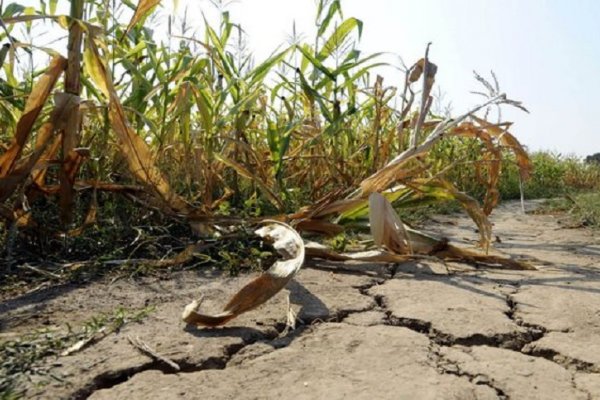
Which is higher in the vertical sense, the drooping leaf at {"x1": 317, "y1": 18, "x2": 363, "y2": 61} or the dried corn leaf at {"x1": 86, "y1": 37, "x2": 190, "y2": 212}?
the drooping leaf at {"x1": 317, "y1": 18, "x2": 363, "y2": 61}

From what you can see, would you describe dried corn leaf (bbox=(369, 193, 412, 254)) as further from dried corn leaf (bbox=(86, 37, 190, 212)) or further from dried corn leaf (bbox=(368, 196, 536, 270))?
dried corn leaf (bbox=(86, 37, 190, 212))

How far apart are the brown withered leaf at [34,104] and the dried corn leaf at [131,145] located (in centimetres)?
8

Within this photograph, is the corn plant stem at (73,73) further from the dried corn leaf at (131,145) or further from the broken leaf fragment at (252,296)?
the broken leaf fragment at (252,296)

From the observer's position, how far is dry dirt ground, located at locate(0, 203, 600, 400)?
3.55ft

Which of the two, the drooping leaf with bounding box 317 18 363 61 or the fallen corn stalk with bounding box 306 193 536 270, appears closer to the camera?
the fallen corn stalk with bounding box 306 193 536 270

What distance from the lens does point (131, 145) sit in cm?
181

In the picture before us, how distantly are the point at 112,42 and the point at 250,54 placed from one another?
0.69m

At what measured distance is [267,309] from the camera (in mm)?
1482

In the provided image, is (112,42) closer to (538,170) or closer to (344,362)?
(344,362)

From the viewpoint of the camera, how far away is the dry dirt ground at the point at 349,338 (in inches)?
42.6

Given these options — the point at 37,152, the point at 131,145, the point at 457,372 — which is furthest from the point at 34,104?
the point at 457,372

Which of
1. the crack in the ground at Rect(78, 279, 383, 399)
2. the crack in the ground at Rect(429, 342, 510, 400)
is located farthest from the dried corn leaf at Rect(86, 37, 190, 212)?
the crack in the ground at Rect(429, 342, 510, 400)

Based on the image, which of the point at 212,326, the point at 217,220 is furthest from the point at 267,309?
the point at 217,220

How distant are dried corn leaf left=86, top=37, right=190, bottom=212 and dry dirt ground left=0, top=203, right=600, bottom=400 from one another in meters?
0.30
